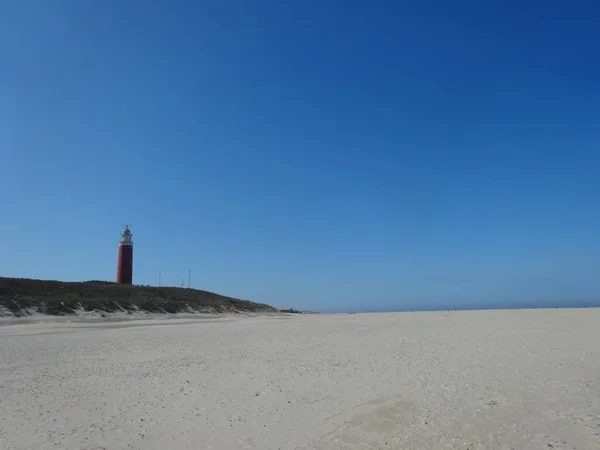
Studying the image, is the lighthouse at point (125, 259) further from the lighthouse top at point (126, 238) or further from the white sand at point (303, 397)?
the white sand at point (303, 397)

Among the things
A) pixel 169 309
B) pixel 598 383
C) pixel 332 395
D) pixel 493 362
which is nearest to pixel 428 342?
pixel 493 362

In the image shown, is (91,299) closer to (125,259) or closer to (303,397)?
(125,259)

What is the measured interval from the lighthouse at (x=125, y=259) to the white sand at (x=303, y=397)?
42.9 meters

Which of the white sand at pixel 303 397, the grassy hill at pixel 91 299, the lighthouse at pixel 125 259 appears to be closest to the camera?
the white sand at pixel 303 397

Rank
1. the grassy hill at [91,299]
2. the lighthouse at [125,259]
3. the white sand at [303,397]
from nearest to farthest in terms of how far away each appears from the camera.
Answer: the white sand at [303,397] < the grassy hill at [91,299] < the lighthouse at [125,259]

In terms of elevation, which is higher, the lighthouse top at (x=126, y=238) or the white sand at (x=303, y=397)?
the lighthouse top at (x=126, y=238)

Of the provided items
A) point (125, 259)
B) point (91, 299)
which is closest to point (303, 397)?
point (91, 299)

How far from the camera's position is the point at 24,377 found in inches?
547

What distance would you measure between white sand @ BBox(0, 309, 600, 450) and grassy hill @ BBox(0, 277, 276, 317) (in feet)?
52.4

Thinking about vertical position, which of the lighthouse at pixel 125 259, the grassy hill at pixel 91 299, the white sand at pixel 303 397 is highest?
the lighthouse at pixel 125 259

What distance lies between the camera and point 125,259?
62562 millimetres

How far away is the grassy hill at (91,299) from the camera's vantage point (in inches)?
1372

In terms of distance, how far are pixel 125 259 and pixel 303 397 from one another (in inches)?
2238

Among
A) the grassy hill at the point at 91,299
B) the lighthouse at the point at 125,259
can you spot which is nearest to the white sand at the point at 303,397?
the grassy hill at the point at 91,299
